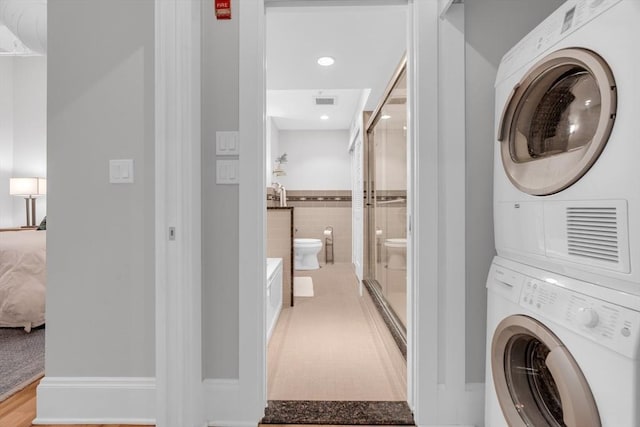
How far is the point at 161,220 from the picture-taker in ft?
4.75

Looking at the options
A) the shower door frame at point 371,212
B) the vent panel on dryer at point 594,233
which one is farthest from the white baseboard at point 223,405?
the shower door frame at point 371,212

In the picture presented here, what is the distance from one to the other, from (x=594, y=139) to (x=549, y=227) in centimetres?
29

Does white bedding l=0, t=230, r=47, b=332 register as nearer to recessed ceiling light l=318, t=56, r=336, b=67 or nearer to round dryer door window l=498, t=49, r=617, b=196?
recessed ceiling light l=318, t=56, r=336, b=67

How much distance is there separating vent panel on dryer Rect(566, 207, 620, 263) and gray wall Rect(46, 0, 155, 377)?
60.4 inches

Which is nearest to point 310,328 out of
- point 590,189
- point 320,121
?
point 590,189

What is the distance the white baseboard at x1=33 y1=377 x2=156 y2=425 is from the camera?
1.56 metres

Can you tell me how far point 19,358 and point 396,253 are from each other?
99.0 inches

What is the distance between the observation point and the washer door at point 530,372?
3.15ft

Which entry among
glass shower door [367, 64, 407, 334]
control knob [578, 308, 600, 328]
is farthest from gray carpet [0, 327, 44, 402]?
control knob [578, 308, 600, 328]

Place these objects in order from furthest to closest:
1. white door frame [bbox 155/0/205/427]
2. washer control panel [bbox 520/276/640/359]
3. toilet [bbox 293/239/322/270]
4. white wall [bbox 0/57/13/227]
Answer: toilet [bbox 293/239/322/270] → white wall [bbox 0/57/13/227] → white door frame [bbox 155/0/205/427] → washer control panel [bbox 520/276/640/359]

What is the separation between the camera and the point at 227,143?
5.16 feet

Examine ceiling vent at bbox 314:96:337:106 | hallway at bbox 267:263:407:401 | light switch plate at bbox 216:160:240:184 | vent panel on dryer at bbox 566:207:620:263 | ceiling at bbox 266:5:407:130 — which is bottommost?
hallway at bbox 267:263:407:401

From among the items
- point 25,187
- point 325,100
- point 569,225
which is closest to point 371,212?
point 325,100

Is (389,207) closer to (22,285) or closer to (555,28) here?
(555,28)
